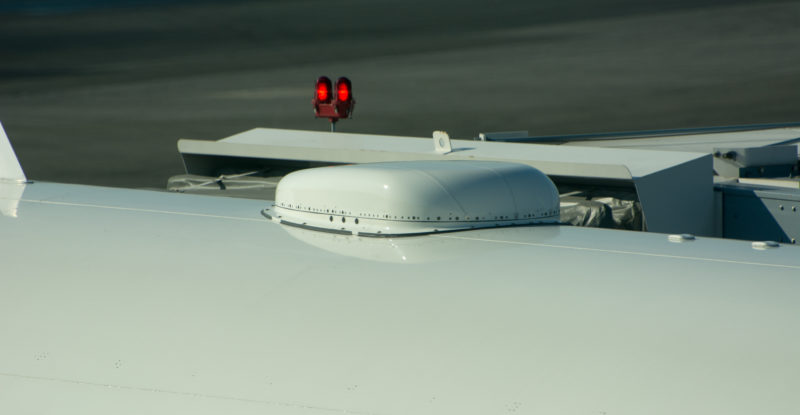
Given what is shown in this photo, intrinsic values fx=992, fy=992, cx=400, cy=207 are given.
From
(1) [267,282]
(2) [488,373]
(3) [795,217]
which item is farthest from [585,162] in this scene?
(2) [488,373]

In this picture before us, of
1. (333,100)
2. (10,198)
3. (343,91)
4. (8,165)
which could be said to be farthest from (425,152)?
(10,198)

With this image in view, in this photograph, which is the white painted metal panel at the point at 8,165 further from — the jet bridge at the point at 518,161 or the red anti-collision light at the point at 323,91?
the red anti-collision light at the point at 323,91

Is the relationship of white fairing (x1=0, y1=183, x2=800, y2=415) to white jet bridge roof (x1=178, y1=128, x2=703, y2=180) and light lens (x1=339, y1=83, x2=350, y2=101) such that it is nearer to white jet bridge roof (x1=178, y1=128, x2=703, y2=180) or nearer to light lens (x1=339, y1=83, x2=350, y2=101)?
white jet bridge roof (x1=178, y1=128, x2=703, y2=180)

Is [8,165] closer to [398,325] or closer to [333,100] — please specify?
[398,325]

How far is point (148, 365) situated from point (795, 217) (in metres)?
3.99

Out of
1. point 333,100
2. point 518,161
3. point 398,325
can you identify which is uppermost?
point 333,100

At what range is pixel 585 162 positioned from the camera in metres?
5.32

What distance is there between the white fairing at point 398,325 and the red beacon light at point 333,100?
179 inches

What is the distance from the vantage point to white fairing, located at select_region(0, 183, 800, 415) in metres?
2.26

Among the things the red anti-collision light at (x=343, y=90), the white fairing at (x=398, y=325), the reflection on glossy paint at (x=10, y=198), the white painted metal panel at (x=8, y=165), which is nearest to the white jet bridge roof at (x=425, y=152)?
the red anti-collision light at (x=343, y=90)

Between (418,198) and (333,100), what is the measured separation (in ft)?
15.3

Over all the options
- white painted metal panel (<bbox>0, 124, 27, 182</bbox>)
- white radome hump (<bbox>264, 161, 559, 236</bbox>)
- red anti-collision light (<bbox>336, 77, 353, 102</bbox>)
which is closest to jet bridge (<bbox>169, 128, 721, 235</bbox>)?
red anti-collision light (<bbox>336, 77, 353, 102</bbox>)

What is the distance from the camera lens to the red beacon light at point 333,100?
793 cm

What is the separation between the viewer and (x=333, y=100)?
315 inches
